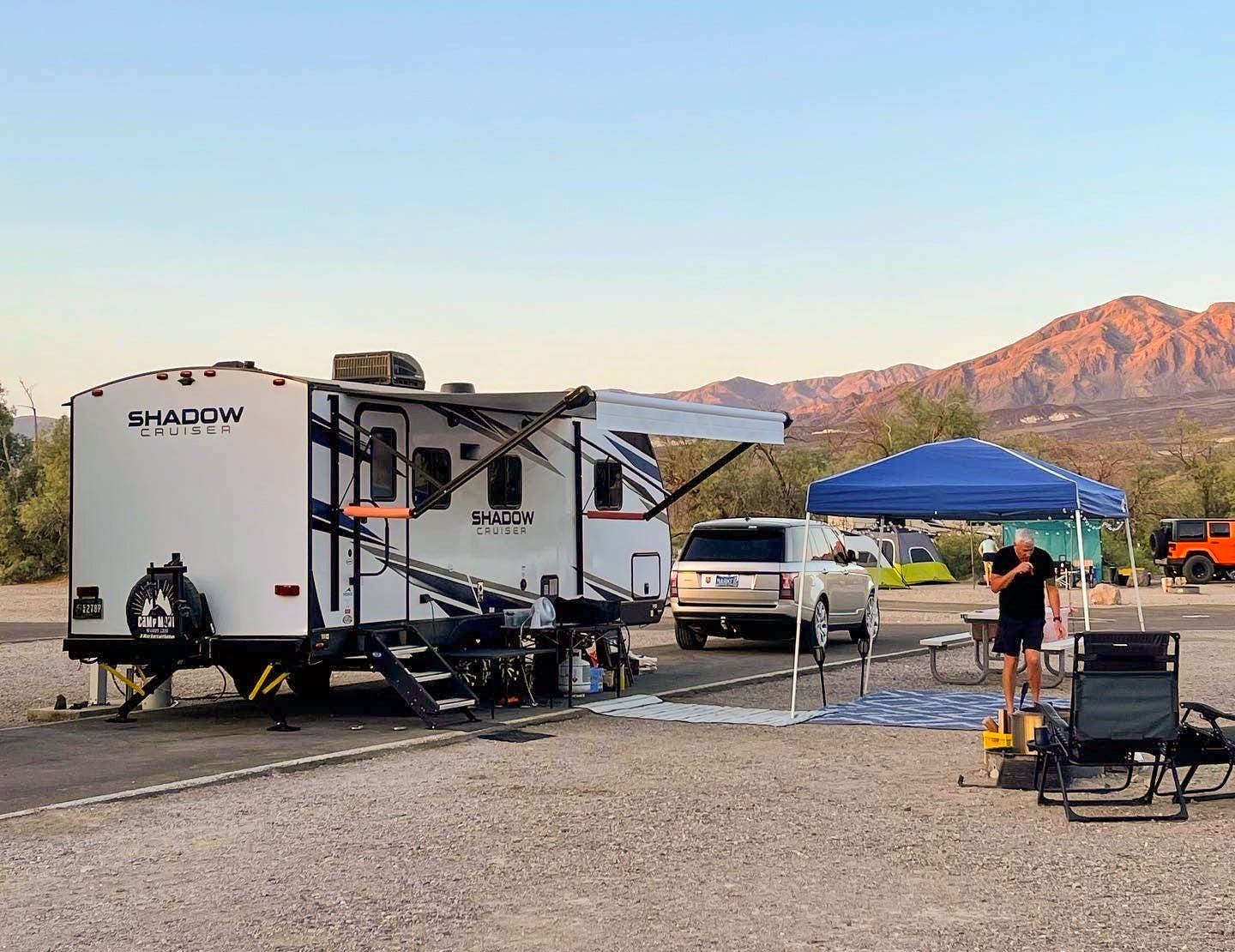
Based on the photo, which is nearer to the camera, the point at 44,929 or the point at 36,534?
the point at 44,929

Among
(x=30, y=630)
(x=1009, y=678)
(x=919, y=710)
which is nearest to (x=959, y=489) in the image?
(x=919, y=710)

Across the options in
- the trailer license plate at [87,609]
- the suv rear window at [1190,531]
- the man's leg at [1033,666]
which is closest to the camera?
the man's leg at [1033,666]

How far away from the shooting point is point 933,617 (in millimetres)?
Result: 26250

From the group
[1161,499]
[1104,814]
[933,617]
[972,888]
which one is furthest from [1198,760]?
[1161,499]

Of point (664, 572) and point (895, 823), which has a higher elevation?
point (664, 572)

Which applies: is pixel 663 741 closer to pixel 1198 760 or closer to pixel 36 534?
pixel 1198 760

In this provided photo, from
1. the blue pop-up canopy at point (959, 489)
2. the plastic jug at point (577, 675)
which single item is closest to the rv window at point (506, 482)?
the plastic jug at point (577, 675)

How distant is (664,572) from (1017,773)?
8477 millimetres

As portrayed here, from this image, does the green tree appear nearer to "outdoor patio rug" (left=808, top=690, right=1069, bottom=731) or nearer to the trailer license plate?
"outdoor patio rug" (left=808, top=690, right=1069, bottom=731)

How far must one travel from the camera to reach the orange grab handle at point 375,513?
38.9ft

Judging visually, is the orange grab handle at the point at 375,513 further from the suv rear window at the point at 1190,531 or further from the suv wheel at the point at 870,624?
the suv rear window at the point at 1190,531

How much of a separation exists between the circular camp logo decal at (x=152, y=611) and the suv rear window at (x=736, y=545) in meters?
8.21

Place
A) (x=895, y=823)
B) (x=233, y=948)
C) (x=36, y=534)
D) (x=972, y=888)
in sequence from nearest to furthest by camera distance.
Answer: (x=233, y=948) → (x=972, y=888) → (x=895, y=823) → (x=36, y=534)

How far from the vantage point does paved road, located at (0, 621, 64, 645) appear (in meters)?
23.2
